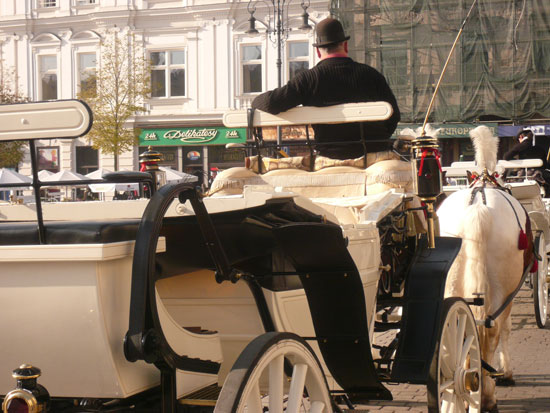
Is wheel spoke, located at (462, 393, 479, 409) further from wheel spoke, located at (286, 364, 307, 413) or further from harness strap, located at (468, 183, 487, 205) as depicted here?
harness strap, located at (468, 183, 487, 205)

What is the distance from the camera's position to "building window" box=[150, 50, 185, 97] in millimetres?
34750

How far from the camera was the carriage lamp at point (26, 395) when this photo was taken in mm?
2451

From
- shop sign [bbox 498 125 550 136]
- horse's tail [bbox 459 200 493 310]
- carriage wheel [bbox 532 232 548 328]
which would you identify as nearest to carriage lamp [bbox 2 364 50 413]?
horse's tail [bbox 459 200 493 310]

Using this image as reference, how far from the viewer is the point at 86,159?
35375 millimetres

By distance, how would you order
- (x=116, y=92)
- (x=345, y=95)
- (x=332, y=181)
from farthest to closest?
(x=116, y=92) < (x=345, y=95) < (x=332, y=181)

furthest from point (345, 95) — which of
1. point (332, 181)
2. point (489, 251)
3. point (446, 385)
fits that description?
point (446, 385)

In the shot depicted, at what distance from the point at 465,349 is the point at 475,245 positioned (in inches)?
62.1

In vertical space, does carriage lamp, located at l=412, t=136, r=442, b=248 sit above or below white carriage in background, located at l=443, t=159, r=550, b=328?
above

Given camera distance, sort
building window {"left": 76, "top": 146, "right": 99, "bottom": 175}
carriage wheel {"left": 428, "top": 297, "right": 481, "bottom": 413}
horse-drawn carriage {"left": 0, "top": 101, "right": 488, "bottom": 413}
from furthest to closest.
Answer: building window {"left": 76, "top": 146, "right": 99, "bottom": 175}
carriage wheel {"left": 428, "top": 297, "right": 481, "bottom": 413}
horse-drawn carriage {"left": 0, "top": 101, "right": 488, "bottom": 413}

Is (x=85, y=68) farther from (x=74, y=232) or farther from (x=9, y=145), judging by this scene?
(x=74, y=232)

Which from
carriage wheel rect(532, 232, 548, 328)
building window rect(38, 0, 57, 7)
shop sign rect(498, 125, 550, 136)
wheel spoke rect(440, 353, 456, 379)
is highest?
building window rect(38, 0, 57, 7)

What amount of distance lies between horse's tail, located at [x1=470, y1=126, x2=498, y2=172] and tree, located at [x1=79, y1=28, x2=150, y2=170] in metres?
23.8

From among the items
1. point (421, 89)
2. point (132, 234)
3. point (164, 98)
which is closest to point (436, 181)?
point (132, 234)

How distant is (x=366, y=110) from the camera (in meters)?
4.60
